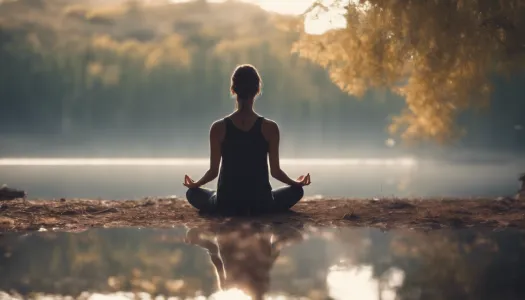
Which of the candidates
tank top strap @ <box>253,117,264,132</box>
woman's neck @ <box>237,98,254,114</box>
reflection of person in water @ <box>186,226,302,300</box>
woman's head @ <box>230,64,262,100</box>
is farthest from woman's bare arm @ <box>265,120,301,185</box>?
reflection of person in water @ <box>186,226,302,300</box>

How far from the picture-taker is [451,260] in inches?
280

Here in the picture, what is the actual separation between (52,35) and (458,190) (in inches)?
5792

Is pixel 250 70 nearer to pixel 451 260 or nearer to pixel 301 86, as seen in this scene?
pixel 451 260

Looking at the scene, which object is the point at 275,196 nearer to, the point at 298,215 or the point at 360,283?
the point at 298,215

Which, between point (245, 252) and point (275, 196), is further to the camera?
point (275, 196)

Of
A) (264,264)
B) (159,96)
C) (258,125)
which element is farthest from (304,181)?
(159,96)

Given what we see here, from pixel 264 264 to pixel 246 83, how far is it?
3258 mm

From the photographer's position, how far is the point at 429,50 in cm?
1305

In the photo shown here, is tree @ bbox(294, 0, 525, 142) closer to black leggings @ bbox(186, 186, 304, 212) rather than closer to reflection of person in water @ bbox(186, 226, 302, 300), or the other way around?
black leggings @ bbox(186, 186, 304, 212)

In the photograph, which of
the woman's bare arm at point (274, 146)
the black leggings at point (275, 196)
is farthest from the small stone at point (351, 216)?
the woman's bare arm at point (274, 146)

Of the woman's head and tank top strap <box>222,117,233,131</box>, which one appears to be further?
tank top strap <box>222,117,233,131</box>

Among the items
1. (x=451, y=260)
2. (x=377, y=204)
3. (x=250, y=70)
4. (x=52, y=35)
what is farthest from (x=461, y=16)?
(x=52, y=35)

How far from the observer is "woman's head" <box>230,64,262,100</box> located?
9094 millimetres

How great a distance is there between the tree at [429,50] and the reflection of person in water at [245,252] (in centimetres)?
575
